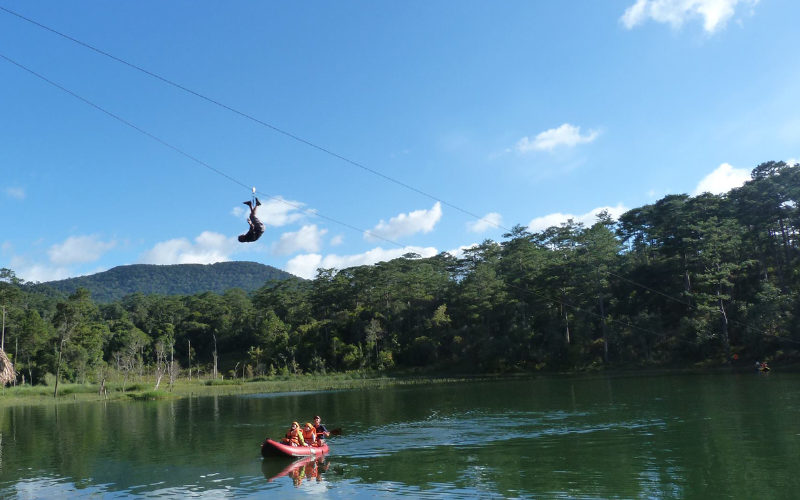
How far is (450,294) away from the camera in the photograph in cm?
7494

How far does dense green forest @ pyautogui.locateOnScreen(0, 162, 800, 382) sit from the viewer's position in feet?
168

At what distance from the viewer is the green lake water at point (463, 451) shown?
1423 cm

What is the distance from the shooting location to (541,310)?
6425 centimetres

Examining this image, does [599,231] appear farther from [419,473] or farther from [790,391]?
[419,473]

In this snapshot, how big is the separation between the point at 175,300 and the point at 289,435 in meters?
97.6

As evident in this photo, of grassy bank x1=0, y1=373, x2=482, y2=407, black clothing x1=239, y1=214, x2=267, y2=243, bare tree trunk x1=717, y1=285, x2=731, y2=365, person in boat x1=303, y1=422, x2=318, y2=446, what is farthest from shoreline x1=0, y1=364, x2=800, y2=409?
black clothing x1=239, y1=214, x2=267, y2=243

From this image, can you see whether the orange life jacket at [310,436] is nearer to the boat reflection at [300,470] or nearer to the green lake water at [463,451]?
the boat reflection at [300,470]

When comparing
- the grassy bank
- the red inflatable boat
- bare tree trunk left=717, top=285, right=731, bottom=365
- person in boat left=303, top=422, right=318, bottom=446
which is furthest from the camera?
the grassy bank

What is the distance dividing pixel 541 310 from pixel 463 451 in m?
47.0

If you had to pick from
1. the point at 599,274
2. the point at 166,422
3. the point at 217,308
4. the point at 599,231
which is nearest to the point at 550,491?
the point at 166,422

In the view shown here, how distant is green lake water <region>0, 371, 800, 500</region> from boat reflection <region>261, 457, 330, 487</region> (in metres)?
0.06

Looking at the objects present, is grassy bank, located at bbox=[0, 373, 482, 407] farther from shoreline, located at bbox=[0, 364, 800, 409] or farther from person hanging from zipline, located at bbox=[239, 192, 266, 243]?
person hanging from zipline, located at bbox=[239, 192, 266, 243]

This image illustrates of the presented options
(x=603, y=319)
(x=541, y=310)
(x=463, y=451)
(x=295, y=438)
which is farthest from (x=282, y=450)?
(x=541, y=310)

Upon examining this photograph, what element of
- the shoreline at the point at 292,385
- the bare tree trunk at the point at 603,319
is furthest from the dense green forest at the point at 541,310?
the shoreline at the point at 292,385
